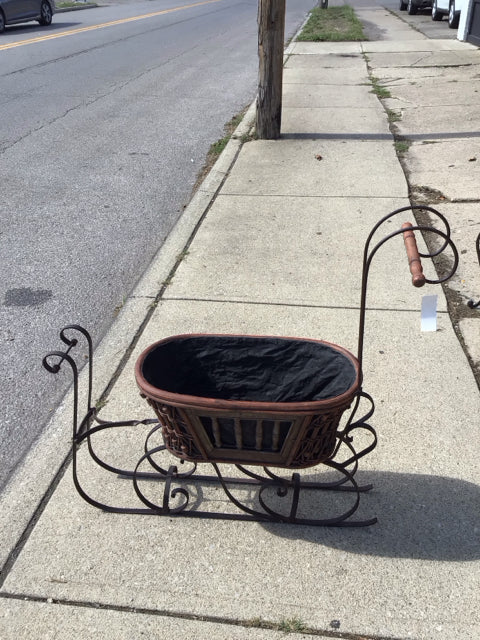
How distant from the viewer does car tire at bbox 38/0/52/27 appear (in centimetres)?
1998

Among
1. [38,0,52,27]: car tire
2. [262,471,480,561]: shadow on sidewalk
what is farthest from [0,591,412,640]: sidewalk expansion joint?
[38,0,52,27]: car tire

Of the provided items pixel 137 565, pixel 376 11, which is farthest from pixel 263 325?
pixel 376 11

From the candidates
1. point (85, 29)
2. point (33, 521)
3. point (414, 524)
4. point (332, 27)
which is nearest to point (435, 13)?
point (332, 27)

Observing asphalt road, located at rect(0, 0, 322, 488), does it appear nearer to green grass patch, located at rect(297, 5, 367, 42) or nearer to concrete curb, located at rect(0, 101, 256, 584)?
concrete curb, located at rect(0, 101, 256, 584)

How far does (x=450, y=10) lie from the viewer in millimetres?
17734

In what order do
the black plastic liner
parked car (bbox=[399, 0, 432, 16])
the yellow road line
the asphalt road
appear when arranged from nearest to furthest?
the black plastic liner < the asphalt road < the yellow road line < parked car (bbox=[399, 0, 432, 16])

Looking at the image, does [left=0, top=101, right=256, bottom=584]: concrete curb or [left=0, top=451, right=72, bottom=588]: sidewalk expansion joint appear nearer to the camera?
[left=0, top=451, right=72, bottom=588]: sidewalk expansion joint

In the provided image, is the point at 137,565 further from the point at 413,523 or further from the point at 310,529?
the point at 413,523

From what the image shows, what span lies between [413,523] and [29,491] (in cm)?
148

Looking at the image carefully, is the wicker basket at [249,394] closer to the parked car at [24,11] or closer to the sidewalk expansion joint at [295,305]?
the sidewalk expansion joint at [295,305]

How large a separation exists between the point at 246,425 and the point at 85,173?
5.10m

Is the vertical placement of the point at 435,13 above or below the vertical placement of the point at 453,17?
below

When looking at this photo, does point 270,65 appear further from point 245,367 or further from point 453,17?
point 453,17

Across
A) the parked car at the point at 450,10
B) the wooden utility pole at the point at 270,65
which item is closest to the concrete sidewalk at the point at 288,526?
the wooden utility pole at the point at 270,65
